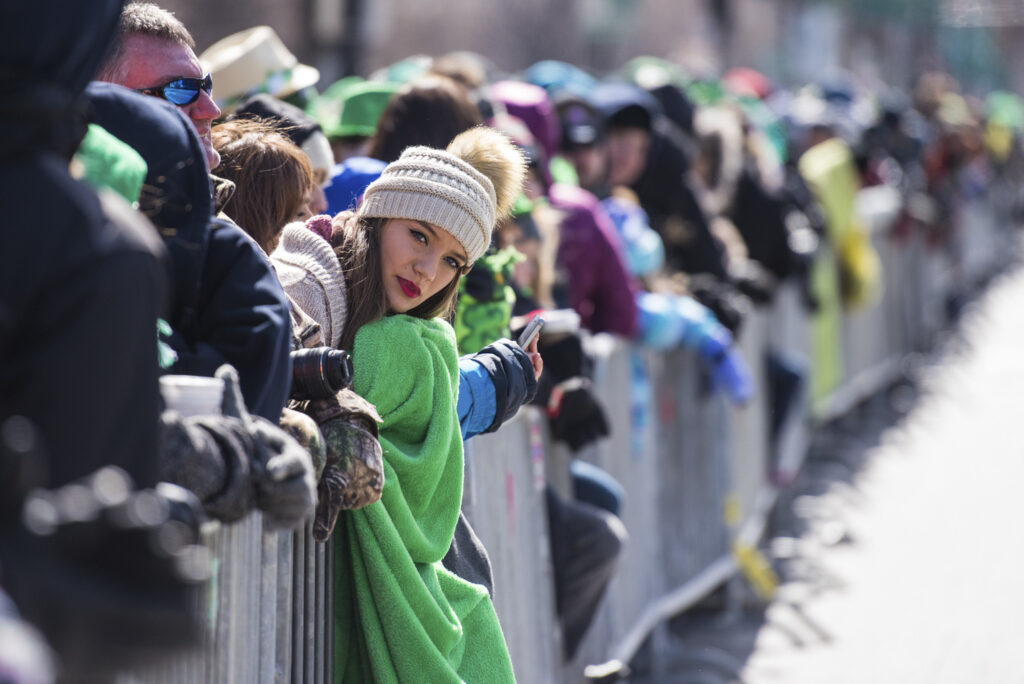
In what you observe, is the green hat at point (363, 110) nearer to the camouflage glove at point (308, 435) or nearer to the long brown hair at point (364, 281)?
the long brown hair at point (364, 281)

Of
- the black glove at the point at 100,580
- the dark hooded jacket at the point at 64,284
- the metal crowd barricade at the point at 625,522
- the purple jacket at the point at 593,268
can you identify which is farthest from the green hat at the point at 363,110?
the black glove at the point at 100,580

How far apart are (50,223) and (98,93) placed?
3.29 ft

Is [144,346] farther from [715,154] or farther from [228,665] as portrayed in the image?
[715,154]

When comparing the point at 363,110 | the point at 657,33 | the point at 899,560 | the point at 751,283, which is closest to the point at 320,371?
the point at 363,110

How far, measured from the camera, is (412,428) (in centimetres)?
348

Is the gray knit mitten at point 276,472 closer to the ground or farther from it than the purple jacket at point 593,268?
farther from it

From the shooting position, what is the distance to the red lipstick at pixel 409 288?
11.9ft

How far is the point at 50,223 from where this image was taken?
6.60ft

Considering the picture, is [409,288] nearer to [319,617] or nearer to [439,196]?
[439,196]

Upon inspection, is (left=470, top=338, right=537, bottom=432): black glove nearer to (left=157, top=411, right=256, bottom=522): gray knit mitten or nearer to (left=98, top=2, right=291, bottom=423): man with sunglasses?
(left=98, top=2, right=291, bottom=423): man with sunglasses

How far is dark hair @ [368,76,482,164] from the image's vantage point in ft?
16.4

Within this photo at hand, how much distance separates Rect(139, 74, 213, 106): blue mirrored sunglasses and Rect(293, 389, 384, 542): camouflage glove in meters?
0.97

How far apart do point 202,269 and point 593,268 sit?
319cm

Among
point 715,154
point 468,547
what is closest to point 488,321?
point 468,547
